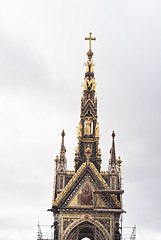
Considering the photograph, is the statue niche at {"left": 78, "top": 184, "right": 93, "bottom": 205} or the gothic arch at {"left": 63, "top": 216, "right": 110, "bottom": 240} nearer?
the gothic arch at {"left": 63, "top": 216, "right": 110, "bottom": 240}

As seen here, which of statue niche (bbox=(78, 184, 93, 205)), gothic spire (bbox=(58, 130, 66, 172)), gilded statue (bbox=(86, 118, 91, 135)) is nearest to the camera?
statue niche (bbox=(78, 184, 93, 205))

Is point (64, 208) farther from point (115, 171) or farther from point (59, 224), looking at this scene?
point (115, 171)

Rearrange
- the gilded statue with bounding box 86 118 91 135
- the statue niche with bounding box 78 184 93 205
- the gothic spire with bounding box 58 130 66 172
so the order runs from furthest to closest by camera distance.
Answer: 1. the gilded statue with bounding box 86 118 91 135
2. the gothic spire with bounding box 58 130 66 172
3. the statue niche with bounding box 78 184 93 205

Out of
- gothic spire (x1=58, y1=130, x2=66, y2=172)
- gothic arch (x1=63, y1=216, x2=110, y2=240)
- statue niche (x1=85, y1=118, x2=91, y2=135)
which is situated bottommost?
gothic arch (x1=63, y1=216, x2=110, y2=240)

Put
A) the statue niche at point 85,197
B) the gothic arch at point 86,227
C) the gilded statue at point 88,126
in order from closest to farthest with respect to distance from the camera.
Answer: the gothic arch at point 86,227
the statue niche at point 85,197
the gilded statue at point 88,126

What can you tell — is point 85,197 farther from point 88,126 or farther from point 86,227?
point 88,126

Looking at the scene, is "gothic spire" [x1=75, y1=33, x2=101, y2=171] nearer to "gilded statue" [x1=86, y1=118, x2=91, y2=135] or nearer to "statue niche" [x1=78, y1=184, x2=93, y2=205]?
"gilded statue" [x1=86, y1=118, x2=91, y2=135]

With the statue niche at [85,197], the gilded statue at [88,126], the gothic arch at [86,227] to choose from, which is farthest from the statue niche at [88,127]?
the gothic arch at [86,227]

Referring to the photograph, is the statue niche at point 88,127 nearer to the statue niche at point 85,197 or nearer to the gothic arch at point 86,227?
the statue niche at point 85,197

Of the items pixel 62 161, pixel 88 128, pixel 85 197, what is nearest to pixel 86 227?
pixel 85 197

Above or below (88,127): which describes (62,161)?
below

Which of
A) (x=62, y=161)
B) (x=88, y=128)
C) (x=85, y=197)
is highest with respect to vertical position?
(x=88, y=128)

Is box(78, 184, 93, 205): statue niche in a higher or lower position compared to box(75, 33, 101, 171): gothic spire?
lower

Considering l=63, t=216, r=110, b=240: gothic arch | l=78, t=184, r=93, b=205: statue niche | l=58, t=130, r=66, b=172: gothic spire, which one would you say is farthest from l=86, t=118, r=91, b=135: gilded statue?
l=63, t=216, r=110, b=240: gothic arch
